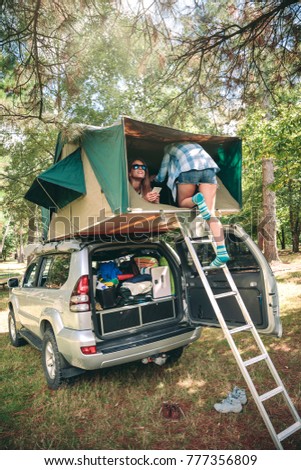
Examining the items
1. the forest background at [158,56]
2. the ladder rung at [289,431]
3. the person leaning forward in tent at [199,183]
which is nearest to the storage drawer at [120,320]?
the person leaning forward in tent at [199,183]

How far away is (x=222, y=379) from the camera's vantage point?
379 cm

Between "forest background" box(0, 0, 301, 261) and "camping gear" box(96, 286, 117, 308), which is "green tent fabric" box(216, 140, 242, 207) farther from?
"camping gear" box(96, 286, 117, 308)

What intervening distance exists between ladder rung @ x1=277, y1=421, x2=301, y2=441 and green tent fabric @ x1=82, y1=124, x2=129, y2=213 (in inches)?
87.2

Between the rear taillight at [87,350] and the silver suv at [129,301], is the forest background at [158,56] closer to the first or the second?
the silver suv at [129,301]

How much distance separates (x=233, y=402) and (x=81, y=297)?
181cm

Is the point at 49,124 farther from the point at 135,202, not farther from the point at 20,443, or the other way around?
the point at 20,443

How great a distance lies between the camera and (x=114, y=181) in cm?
325

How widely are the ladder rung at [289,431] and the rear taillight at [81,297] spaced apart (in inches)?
78.5

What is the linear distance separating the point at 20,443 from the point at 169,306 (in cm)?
203

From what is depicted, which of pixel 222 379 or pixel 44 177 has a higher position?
pixel 44 177

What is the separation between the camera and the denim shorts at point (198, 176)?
3.42m

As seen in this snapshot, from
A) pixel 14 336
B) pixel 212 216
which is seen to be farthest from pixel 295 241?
pixel 212 216

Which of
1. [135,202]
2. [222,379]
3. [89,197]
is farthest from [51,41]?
[222,379]

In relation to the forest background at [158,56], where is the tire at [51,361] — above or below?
below
